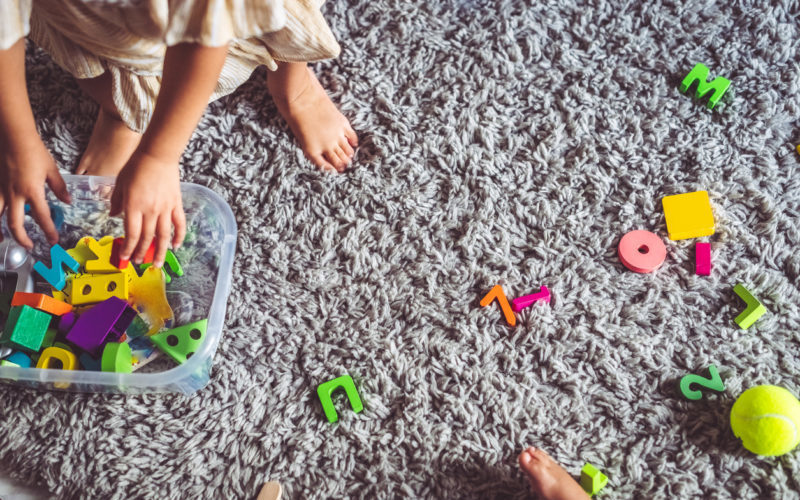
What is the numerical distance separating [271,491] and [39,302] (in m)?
0.38

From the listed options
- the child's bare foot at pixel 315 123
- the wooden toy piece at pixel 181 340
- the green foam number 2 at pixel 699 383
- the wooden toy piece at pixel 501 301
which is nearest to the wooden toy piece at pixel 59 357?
the wooden toy piece at pixel 181 340

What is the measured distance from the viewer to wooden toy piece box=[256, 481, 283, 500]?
82 cm

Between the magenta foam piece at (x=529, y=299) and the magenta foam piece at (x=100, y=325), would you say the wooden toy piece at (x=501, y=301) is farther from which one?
the magenta foam piece at (x=100, y=325)

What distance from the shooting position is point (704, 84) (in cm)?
99

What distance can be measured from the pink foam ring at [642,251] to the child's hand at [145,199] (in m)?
0.58

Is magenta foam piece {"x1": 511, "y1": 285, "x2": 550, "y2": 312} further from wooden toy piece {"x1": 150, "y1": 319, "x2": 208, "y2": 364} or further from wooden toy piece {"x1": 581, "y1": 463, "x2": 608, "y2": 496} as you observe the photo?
wooden toy piece {"x1": 150, "y1": 319, "x2": 208, "y2": 364}

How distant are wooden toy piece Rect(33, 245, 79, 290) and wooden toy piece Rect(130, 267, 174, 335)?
0.09 meters

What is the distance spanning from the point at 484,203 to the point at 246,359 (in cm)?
39

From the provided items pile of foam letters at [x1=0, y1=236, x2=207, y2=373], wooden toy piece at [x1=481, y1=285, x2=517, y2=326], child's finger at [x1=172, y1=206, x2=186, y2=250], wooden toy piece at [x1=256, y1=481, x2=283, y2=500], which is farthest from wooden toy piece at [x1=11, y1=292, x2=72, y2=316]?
wooden toy piece at [x1=481, y1=285, x2=517, y2=326]

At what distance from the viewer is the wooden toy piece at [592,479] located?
806 mm

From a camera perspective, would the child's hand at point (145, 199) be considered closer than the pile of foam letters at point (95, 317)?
Yes

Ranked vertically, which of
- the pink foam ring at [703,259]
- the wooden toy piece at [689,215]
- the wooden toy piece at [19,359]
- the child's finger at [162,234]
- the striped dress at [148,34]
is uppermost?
the striped dress at [148,34]

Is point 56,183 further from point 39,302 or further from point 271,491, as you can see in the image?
point 271,491

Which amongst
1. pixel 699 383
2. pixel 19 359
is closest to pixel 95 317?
pixel 19 359
